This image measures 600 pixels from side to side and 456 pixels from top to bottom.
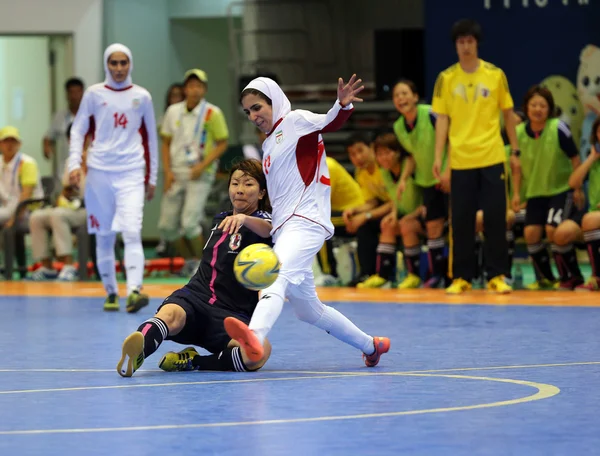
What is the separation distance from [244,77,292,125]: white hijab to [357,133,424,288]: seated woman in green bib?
5.58 metres

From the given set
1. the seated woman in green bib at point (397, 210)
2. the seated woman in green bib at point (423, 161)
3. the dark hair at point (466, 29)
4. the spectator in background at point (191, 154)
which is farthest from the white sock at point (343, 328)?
the spectator in background at point (191, 154)

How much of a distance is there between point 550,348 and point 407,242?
5116 mm

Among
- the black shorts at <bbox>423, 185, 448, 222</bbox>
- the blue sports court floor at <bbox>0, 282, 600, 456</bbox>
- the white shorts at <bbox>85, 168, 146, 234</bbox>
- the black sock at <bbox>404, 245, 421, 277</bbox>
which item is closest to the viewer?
the blue sports court floor at <bbox>0, 282, 600, 456</bbox>

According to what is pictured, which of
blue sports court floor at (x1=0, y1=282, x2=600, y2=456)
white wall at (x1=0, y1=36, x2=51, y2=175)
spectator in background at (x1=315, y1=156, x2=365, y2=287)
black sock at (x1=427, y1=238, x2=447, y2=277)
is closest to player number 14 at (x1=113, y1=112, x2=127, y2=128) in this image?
blue sports court floor at (x1=0, y1=282, x2=600, y2=456)

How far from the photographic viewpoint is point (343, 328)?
20.9ft

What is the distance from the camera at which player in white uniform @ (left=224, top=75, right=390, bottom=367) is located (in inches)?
247

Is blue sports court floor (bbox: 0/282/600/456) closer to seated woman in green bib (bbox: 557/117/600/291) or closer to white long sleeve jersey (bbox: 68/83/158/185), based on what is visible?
white long sleeve jersey (bbox: 68/83/158/185)

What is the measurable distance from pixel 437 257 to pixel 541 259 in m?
0.97

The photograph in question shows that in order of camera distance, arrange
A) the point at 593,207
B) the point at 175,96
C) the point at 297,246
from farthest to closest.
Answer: the point at 175,96 < the point at 593,207 < the point at 297,246

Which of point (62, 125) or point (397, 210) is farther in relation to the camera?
point (62, 125)

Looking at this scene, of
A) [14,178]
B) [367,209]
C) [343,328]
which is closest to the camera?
[343,328]

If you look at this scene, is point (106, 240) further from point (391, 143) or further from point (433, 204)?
point (433, 204)

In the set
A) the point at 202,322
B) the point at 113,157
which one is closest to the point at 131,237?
the point at 113,157

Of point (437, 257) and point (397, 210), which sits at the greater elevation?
point (397, 210)
